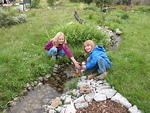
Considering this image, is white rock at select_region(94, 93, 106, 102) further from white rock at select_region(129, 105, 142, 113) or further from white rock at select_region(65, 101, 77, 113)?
white rock at select_region(129, 105, 142, 113)

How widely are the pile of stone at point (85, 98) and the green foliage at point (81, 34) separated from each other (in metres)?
3.56

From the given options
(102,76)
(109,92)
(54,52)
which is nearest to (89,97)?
(109,92)

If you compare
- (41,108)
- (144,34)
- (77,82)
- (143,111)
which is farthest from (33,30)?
(143,111)

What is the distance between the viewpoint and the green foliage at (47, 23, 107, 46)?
10.7m

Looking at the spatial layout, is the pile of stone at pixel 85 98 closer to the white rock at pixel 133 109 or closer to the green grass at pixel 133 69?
the white rock at pixel 133 109

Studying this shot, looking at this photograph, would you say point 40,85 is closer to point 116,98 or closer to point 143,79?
point 116,98

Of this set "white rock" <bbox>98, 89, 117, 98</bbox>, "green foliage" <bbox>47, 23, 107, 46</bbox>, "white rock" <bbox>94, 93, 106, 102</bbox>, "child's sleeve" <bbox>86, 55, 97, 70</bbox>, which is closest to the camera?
"white rock" <bbox>94, 93, 106, 102</bbox>

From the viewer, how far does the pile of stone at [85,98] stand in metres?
6.39

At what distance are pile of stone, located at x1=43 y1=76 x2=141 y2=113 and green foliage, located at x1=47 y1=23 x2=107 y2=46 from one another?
3559mm

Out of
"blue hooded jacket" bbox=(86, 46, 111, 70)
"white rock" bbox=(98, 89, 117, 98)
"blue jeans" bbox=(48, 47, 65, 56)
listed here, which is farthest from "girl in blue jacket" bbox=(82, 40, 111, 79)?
"blue jeans" bbox=(48, 47, 65, 56)

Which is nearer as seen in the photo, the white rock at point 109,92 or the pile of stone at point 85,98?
the pile of stone at point 85,98

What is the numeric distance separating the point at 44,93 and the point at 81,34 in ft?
13.1

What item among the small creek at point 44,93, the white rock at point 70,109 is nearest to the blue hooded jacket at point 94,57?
the small creek at point 44,93

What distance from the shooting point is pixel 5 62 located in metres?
8.83
